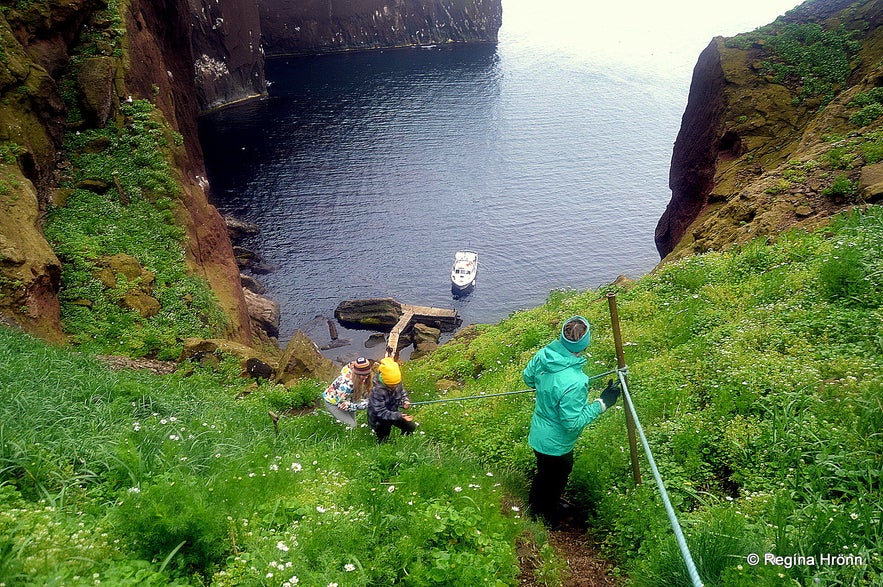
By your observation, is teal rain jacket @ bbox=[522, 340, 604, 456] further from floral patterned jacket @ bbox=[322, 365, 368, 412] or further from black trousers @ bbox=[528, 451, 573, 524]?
floral patterned jacket @ bbox=[322, 365, 368, 412]

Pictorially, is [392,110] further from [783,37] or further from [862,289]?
[862,289]

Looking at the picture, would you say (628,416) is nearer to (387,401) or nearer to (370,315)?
(387,401)

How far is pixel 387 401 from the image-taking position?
784 cm

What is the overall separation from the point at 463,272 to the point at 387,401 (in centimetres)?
3049

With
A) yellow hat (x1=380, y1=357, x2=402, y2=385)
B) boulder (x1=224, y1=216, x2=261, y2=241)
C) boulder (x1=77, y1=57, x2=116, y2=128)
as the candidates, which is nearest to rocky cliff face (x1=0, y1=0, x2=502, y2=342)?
boulder (x1=77, y1=57, x2=116, y2=128)

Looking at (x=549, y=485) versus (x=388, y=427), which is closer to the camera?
(x=549, y=485)

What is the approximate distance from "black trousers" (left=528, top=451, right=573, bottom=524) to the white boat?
3104 centimetres

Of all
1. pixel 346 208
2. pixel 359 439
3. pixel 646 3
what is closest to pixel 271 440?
pixel 359 439

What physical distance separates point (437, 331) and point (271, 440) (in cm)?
2518

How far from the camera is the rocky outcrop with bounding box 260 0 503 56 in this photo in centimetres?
8238

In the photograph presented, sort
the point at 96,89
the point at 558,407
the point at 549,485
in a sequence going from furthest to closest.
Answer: the point at 96,89 → the point at 549,485 → the point at 558,407

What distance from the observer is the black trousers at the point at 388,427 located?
7.94 meters

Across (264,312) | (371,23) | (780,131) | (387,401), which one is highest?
(780,131)

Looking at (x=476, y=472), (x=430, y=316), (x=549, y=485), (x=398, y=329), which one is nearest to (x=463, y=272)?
(x=430, y=316)
